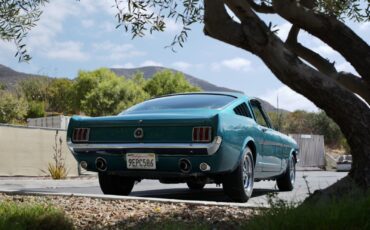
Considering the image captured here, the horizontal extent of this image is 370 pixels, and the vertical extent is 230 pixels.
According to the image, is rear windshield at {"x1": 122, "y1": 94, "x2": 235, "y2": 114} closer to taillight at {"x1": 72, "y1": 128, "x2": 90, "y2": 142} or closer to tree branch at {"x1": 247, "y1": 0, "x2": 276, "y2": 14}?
taillight at {"x1": 72, "y1": 128, "x2": 90, "y2": 142}

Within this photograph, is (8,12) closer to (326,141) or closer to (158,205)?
(158,205)

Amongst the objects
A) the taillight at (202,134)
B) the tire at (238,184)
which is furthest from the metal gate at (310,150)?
the taillight at (202,134)

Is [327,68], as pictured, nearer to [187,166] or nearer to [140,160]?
[187,166]

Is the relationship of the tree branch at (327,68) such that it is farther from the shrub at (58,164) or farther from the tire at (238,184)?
the shrub at (58,164)

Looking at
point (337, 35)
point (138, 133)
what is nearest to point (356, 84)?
point (337, 35)

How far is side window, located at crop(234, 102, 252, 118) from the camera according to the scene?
7543 millimetres

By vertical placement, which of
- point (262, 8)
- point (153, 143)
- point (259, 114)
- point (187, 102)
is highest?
point (262, 8)

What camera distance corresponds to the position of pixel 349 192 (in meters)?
4.45

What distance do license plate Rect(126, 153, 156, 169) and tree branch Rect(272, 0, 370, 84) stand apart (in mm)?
2452

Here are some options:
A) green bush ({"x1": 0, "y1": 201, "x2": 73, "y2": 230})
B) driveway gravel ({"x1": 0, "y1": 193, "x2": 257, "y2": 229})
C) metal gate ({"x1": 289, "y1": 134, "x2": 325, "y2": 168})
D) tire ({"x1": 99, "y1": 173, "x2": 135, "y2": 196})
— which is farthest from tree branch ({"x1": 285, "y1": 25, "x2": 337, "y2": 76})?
metal gate ({"x1": 289, "y1": 134, "x2": 325, "y2": 168})

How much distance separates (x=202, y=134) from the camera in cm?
657

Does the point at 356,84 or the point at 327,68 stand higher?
the point at 327,68

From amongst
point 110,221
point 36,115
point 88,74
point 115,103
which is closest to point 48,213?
point 110,221

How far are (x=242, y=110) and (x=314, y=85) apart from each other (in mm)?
2947
